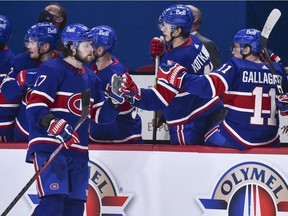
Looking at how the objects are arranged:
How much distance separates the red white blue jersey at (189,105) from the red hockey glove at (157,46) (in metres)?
0.27

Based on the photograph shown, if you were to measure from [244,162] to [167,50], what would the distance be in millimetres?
874

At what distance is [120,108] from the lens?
6.37 metres

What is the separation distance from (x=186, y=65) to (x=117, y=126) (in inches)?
23.3

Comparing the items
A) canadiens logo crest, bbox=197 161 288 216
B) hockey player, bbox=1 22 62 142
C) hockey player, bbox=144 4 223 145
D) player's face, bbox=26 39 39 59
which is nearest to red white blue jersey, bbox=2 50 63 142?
hockey player, bbox=1 22 62 142

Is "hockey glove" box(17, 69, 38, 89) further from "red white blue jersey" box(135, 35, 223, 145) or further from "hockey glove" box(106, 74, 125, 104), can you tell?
"red white blue jersey" box(135, 35, 223, 145)

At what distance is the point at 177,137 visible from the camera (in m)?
6.29

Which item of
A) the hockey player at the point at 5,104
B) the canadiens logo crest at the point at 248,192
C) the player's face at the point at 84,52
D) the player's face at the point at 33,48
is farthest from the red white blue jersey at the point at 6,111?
the canadiens logo crest at the point at 248,192

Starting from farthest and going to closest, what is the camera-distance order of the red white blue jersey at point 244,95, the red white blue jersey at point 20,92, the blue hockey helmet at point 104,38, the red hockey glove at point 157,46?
the red hockey glove at point 157,46
the blue hockey helmet at point 104,38
the red white blue jersey at point 20,92
the red white blue jersey at point 244,95

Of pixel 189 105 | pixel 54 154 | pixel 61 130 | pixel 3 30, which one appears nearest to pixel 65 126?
pixel 61 130

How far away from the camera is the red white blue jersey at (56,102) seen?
5566mm

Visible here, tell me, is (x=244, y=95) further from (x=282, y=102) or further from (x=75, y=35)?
(x=75, y=35)

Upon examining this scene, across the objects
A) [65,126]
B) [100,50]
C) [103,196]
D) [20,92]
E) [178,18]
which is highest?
[178,18]

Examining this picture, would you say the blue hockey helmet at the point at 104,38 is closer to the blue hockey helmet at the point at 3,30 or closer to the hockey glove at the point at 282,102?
the blue hockey helmet at the point at 3,30

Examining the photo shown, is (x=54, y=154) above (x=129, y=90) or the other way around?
the other way around
